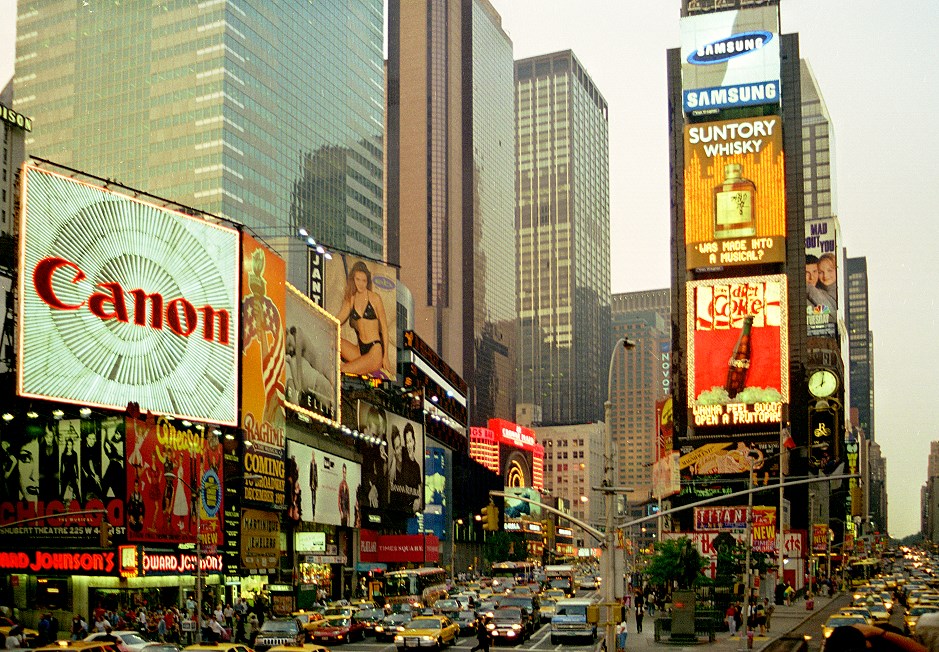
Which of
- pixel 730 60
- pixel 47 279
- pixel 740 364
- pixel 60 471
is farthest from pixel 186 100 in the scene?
pixel 60 471

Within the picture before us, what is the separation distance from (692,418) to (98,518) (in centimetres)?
7476

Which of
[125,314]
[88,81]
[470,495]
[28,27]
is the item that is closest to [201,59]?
[88,81]

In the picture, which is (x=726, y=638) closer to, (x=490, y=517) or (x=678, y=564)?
(x=678, y=564)

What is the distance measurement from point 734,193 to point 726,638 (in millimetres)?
72781

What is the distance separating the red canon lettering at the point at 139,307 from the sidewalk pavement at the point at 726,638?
3001 cm

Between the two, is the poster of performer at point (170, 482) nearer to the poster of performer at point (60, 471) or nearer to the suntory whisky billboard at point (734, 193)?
the poster of performer at point (60, 471)

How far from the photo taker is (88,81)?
17325 cm

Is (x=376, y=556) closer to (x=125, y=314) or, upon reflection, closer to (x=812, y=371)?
(x=125, y=314)

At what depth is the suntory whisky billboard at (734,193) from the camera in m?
123

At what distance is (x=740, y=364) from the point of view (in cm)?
12169

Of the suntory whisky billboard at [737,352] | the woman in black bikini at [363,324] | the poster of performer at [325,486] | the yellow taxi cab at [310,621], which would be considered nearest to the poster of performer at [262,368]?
the poster of performer at [325,486]

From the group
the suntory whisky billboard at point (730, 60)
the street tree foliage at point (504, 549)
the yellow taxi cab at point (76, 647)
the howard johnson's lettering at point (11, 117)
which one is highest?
the suntory whisky billboard at point (730, 60)

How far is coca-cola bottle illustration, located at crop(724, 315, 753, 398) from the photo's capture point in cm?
12094

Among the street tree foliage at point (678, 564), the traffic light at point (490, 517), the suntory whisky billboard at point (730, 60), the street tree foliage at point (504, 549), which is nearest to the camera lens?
the traffic light at point (490, 517)
